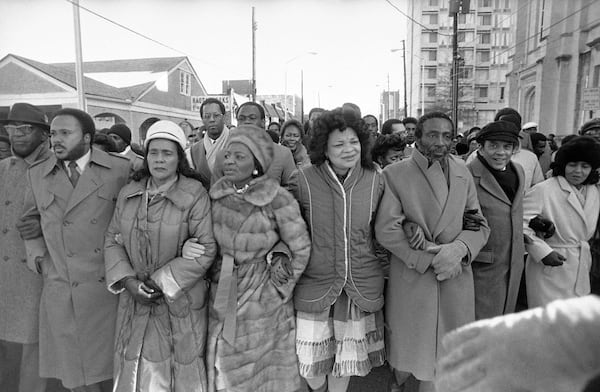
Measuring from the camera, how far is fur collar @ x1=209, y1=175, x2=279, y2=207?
2494 millimetres

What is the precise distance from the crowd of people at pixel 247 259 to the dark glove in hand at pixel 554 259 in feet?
0.05

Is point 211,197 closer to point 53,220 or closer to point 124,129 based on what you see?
point 53,220

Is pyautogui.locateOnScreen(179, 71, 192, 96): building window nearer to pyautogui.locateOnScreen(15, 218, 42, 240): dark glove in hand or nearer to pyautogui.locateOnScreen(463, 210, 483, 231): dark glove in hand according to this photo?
pyautogui.locateOnScreen(15, 218, 42, 240): dark glove in hand

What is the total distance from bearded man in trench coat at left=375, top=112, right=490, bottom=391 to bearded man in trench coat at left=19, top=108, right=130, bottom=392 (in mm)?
1891

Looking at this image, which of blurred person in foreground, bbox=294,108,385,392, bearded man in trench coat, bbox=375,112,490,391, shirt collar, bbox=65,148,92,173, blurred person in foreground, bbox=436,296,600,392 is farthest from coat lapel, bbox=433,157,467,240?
shirt collar, bbox=65,148,92,173

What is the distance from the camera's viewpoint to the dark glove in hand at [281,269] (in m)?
2.50

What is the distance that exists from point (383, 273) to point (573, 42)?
76.5ft

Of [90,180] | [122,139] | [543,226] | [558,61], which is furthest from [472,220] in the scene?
[558,61]

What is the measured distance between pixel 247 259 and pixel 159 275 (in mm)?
538

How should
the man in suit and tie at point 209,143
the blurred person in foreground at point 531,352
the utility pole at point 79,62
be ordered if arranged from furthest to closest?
the utility pole at point 79,62 < the man in suit and tie at point 209,143 < the blurred person in foreground at point 531,352

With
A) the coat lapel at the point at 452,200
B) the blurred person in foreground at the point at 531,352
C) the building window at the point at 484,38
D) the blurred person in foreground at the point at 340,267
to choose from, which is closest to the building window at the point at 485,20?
the building window at the point at 484,38

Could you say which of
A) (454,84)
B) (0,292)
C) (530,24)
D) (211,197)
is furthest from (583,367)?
(530,24)

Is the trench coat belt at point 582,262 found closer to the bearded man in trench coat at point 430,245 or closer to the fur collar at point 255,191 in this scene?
the bearded man in trench coat at point 430,245

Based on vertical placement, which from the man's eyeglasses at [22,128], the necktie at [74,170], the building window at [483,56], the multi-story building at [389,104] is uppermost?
the building window at [483,56]
